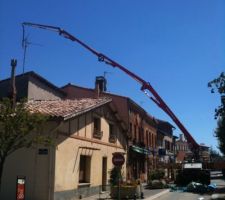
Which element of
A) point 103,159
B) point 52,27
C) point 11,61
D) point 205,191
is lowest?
point 205,191

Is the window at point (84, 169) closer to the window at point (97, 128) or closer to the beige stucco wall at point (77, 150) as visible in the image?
the beige stucco wall at point (77, 150)

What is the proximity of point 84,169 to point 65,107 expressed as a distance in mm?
4029

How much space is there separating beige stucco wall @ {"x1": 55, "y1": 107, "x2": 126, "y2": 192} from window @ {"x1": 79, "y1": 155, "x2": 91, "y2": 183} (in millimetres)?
236

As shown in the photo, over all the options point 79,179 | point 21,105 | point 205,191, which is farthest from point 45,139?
point 205,191

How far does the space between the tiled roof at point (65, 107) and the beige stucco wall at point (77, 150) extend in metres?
0.56

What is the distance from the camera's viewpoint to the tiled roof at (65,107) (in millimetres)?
21484

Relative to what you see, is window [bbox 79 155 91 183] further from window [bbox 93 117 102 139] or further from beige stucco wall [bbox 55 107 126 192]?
window [bbox 93 117 102 139]

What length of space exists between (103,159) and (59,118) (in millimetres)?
8432

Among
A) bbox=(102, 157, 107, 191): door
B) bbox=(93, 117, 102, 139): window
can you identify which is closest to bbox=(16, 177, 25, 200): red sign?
bbox=(93, 117, 102, 139): window

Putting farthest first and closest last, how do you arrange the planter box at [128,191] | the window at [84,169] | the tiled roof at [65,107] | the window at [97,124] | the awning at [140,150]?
the awning at [140,150] → the window at [97,124] → the window at [84,169] → the planter box at [128,191] → the tiled roof at [65,107]

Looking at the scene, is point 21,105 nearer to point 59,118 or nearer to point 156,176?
point 59,118

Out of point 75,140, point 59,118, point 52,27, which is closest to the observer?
point 59,118

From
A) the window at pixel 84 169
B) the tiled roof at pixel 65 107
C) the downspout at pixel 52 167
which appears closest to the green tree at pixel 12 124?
the tiled roof at pixel 65 107

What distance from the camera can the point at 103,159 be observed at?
28.5m
